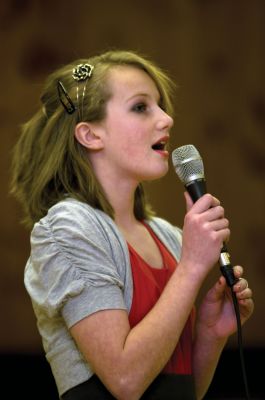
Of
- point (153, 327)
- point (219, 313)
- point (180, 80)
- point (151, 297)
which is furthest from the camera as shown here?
point (180, 80)

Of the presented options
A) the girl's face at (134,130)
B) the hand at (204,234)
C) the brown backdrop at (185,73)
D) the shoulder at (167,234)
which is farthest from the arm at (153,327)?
the brown backdrop at (185,73)

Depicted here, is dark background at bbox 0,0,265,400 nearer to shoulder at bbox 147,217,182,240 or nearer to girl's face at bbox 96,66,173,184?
shoulder at bbox 147,217,182,240

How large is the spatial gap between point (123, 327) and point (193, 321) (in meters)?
0.34

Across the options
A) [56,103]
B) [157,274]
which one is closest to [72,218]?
[157,274]

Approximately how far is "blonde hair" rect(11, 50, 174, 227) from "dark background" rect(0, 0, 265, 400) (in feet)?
5.35

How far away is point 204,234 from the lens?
1349 mm

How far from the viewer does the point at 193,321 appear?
163 centimetres

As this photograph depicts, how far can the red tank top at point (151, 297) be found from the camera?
4.73 feet

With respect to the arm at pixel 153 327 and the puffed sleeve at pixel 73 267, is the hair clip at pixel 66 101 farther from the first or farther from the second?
the arm at pixel 153 327

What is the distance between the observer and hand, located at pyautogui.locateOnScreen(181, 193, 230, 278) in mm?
1350

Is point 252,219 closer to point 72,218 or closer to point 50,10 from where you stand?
point 50,10

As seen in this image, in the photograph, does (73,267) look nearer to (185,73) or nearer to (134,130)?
(134,130)

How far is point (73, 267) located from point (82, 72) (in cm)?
50

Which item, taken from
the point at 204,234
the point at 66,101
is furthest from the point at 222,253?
the point at 66,101
